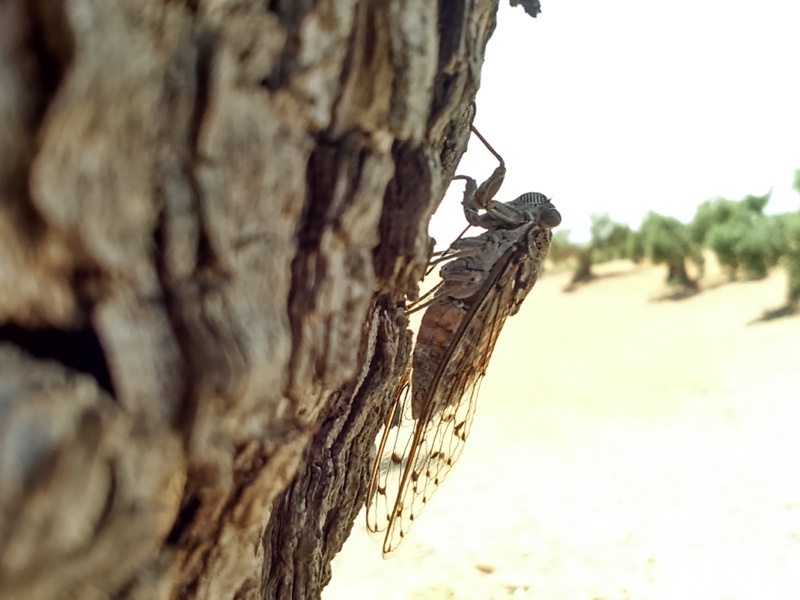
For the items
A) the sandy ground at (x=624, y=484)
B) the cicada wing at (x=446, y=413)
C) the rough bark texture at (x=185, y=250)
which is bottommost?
the sandy ground at (x=624, y=484)

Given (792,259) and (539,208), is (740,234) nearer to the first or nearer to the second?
(792,259)

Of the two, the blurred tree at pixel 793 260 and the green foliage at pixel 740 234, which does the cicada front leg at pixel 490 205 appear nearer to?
the blurred tree at pixel 793 260

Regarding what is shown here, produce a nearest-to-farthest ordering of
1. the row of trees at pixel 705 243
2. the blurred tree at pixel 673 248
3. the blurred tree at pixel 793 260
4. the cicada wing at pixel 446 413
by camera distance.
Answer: the cicada wing at pixel 446 413 → the blurred tree at pixel 793 260 → the row of trees at pixel 705 243 → the blurred tree at pixel 673 248

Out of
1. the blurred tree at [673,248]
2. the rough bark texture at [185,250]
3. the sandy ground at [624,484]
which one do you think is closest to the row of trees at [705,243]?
the blurred tree at [673,248]

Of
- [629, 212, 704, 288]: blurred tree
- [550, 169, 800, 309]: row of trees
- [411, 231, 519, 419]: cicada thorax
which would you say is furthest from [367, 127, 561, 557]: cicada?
[629, 212, 704, 288]: blurred tree

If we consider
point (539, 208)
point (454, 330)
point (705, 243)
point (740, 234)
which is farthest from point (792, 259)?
point (454, 330)

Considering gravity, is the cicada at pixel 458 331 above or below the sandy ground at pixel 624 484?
above

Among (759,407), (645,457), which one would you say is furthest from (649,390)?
(645,457)
